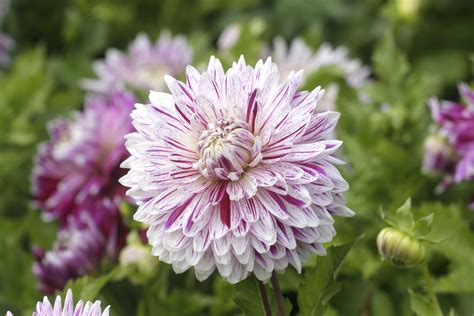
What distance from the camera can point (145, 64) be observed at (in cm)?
160

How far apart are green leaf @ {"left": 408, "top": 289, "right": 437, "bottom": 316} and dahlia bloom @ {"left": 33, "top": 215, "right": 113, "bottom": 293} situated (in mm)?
461

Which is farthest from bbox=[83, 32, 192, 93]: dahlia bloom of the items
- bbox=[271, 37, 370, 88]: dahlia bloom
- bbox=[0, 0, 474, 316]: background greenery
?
bbox=[271, 37, 370, 88]: dahlia bloom

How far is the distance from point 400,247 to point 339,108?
546mm

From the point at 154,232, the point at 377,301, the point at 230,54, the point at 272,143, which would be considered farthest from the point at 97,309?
the point at 230,54

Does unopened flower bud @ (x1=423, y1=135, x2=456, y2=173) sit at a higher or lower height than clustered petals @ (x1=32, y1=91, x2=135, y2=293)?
lower

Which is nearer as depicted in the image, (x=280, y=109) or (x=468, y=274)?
(x=280, y=109)

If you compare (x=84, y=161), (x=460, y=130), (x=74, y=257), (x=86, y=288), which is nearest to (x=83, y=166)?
(x=84, y=161)

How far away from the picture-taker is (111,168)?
125 centimetres

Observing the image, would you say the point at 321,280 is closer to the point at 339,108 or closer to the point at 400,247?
the point at 400,247

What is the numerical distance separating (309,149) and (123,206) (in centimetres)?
40

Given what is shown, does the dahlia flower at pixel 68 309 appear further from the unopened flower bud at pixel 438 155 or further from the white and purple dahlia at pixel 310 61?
the white and purple dahlia at pixel 310 61

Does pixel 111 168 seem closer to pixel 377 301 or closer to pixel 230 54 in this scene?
pixel 230 54

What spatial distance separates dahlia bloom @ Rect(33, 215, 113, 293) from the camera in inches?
43.0

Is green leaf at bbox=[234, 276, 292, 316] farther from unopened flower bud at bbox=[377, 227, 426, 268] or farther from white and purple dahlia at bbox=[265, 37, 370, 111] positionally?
white and purple dahlia at bbox=[265, 37, 370, 111]
